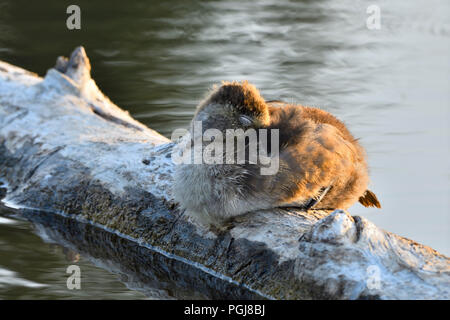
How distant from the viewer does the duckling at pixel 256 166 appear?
4.18 metres

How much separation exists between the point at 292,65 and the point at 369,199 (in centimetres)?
426

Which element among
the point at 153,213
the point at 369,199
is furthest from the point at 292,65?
the point at 153,213

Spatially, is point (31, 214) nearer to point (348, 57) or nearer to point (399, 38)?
point (348, 57)

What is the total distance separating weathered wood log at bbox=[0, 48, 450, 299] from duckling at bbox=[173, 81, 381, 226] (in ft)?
0.57

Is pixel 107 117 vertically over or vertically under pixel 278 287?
over

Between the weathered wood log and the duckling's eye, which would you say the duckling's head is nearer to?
the duckling's eye

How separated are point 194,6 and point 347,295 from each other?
8490 mm

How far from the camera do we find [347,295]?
147 inches

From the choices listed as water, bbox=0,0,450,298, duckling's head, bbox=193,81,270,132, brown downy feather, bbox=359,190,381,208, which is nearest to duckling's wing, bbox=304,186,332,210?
duckling's head, bbox=193,81,270,132

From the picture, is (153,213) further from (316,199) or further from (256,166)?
(316,199)

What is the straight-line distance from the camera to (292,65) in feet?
30.3

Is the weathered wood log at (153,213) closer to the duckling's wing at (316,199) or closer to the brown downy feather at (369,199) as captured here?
the duckling's wing at (316,199)

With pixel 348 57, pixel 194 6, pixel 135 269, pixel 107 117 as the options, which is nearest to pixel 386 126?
pixel 348 57

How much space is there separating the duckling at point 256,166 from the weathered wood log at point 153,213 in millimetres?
175
